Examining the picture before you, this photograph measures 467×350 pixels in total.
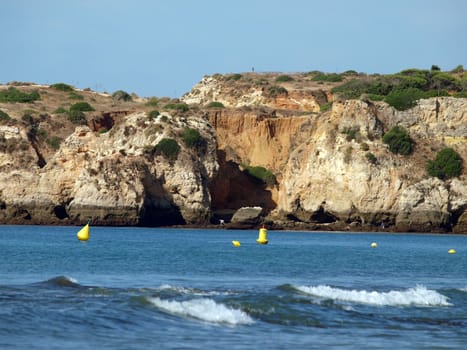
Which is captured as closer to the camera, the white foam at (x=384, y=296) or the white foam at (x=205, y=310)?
the white foam at (x=205, y=310)

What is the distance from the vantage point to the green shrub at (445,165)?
6919 centimetres

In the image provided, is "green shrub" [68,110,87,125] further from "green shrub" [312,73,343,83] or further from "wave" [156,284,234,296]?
"wave" [156,284,234,296]

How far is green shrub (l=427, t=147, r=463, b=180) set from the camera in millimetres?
69188

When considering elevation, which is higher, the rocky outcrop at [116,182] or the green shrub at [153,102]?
the green shrub at [153,102]

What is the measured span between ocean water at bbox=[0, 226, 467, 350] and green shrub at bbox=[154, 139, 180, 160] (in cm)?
2601

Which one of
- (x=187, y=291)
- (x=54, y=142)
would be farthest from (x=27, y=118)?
(x=187, y=291)

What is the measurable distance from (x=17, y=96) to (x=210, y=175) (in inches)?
1051

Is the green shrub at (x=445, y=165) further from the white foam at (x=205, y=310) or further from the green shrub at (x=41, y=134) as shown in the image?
the white foam at (x=205, y=310)

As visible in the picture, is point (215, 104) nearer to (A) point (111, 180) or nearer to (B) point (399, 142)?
(B) point (399, 142)

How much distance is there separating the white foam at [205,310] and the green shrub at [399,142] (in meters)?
49.1

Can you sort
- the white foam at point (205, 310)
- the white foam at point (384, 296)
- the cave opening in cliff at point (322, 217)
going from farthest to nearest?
the cave opening in cliff at point (322, 217) → the white foam at point (384, 296) → the white foam at point (205, 310)

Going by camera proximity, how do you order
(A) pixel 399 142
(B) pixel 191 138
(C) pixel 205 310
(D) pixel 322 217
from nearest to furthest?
(C) pixel 205 310 → (A) pixel 399 142 → (D) pixel 322 217 → (B) pixel 191 138

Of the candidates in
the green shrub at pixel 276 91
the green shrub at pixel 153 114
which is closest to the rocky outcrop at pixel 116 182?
the green shrub at pixel 153 114

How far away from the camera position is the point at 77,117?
A: 274 ft
